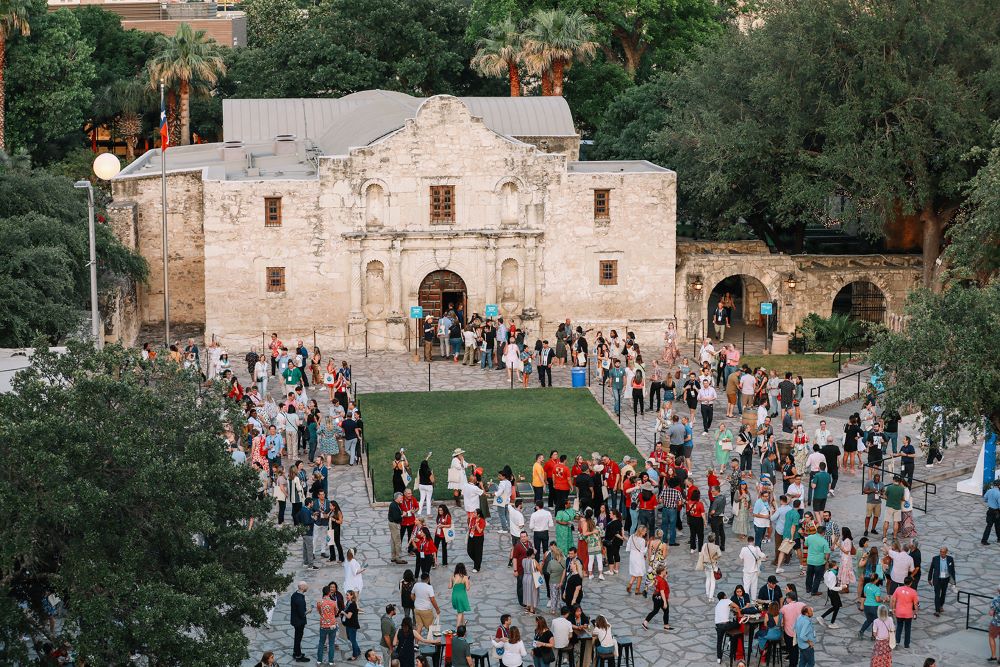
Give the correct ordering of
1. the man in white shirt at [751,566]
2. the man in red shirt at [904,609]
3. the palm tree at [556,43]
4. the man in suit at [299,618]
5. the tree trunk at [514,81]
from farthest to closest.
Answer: the tree trunk at [514,81], the palm tree at [556,43], the man in white shirt at [751,566], the man in red shirt at [904,609], the man in suit at [299,618]

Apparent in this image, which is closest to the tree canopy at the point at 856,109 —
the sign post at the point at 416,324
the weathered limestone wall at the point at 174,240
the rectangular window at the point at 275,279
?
the sign post at the point at 416,324

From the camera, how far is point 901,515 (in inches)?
1185

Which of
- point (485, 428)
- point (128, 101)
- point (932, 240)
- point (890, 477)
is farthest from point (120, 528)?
point (128, 101)

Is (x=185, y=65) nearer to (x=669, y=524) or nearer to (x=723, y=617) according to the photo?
(x=669, y=524)

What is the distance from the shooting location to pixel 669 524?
3041 centimetres

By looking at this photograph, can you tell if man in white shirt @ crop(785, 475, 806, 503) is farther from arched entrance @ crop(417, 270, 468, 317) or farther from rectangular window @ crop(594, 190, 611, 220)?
arched entrance @ crop(417, 270, 468, 317)

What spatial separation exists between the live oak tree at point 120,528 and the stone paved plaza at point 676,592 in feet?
14.2

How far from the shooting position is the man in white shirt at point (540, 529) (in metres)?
28.8

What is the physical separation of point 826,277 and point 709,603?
84.0ft

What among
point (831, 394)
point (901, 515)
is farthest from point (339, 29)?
point (901, 515)

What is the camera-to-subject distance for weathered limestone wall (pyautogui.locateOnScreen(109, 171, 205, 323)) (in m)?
51.0

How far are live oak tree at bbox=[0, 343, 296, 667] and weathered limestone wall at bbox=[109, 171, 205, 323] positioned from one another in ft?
96.1

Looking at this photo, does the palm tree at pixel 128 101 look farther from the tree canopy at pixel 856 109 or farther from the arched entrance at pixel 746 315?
the tree canopy at pixel 856 109

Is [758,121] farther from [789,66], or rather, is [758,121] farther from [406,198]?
[406,198]
